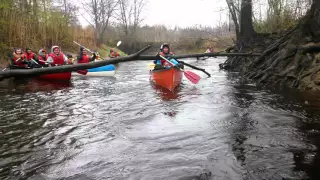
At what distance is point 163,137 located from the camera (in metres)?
4.80

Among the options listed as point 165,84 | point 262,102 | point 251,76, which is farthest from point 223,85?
point 262,102

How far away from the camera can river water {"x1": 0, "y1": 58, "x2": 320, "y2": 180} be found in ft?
11.6

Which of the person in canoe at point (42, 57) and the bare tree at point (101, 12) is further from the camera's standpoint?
the bare tree at point (101, 12)

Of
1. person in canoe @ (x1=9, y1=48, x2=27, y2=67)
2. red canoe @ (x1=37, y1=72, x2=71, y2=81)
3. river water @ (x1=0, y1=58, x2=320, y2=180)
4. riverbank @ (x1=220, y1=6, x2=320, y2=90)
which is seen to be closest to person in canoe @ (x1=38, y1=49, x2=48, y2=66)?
person in canoe @ (x1=9, y1=48, x2=27, y2=67)

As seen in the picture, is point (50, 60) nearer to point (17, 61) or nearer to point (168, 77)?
point (17, 61)

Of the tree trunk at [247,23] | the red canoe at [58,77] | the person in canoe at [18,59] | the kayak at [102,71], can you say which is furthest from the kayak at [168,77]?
the tree trunk at [247,23]

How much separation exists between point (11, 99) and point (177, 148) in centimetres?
631

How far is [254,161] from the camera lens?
12.1 ft

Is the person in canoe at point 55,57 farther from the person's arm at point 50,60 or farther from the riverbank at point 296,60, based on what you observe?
the riverbank at point 296,60

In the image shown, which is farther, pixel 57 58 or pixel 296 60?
pixel 57 58

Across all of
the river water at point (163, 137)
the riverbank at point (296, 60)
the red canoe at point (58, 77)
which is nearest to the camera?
the river water at point (163, 137)

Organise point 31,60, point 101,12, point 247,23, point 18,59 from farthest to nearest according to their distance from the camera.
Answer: point 101,12
point 247,23
point 31,60
point 18,59

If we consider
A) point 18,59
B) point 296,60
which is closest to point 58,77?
point 18,59

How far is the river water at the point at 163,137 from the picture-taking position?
353 centimetres
